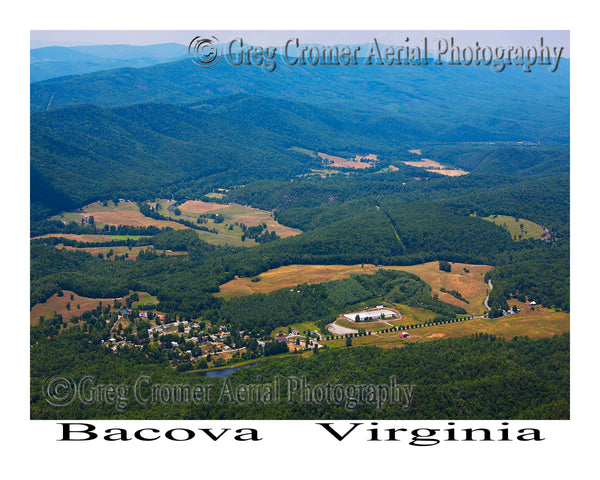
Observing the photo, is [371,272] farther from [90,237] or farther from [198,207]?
[198,207]

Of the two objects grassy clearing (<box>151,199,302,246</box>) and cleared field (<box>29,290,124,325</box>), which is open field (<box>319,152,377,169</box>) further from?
cleared field (<box>29,290,124,325</box>)

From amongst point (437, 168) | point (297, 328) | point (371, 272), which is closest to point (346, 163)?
point (437, 168)

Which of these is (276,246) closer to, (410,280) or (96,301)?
(410,280)

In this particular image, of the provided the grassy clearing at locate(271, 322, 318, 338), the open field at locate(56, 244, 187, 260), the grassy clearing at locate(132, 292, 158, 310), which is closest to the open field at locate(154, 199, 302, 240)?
the open field at locate(56, 244, 187, 260)

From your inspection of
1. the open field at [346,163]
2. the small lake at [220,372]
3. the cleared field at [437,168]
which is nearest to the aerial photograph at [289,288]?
the small lake at [220,372]

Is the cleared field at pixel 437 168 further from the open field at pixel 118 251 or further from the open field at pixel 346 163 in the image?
the open field at pixel 118 251

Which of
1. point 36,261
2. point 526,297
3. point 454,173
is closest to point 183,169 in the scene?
point 454,173
